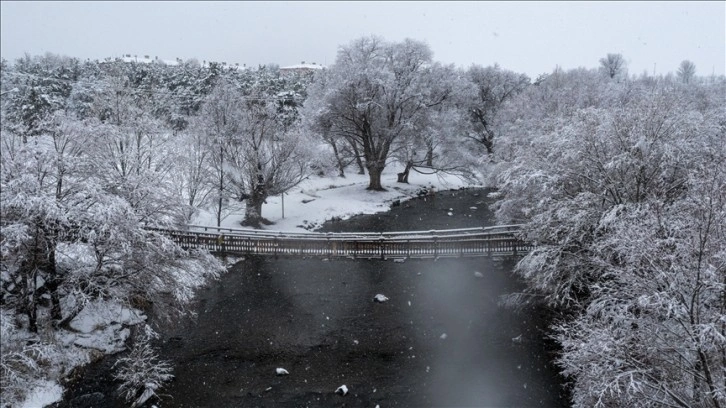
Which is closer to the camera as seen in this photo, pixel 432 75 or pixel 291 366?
pixel 291 366

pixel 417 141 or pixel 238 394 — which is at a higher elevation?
pixel 417 141

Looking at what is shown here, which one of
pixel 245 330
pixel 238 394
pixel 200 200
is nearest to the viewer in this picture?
pixel 238 394

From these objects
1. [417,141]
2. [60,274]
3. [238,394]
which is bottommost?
[238,394]

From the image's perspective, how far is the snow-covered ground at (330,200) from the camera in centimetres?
3091

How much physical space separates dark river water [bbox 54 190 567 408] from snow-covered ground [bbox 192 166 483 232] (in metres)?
8.03

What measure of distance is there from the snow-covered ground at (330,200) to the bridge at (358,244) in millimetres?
5904

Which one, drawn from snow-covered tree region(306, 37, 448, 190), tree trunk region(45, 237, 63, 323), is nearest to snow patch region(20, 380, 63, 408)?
tree trunk region(45, 237, 63, 323)

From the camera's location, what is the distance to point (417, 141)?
137ft

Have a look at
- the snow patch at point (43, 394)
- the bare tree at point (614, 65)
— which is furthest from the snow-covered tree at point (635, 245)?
the bare tree at point (614, 65)

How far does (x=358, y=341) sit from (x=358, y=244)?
774 centimetres

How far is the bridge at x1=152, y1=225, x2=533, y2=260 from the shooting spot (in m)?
22.4

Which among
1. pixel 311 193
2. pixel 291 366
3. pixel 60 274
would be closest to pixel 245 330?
pixel 291 366

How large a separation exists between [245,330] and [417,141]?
29227 millimetres

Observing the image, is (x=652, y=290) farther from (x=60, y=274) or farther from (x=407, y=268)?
(x=60, y=274)
